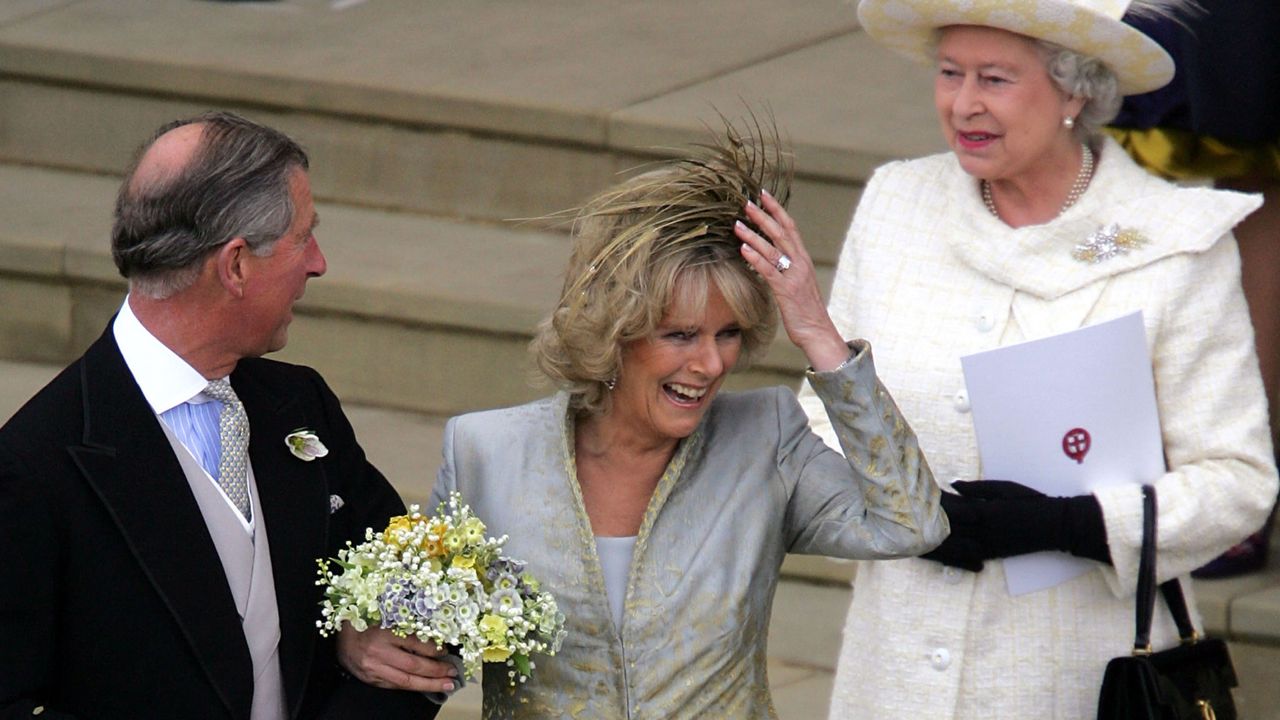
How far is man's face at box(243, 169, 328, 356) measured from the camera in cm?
265

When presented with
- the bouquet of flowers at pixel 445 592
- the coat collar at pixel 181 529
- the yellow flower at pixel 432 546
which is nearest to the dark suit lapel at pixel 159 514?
the coat collar at pixel 181 529

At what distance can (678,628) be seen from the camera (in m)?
2.81

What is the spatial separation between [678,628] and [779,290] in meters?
0.49

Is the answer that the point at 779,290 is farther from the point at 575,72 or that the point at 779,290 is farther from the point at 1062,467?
the point at 575,72

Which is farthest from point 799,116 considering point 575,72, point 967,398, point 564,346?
point 564,346

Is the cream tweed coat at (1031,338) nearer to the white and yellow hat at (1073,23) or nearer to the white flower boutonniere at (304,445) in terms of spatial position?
the white and yellow hat at (1073,23)

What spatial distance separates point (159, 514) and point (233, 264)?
34 cm

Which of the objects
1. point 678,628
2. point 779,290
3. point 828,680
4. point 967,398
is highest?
point 779,290

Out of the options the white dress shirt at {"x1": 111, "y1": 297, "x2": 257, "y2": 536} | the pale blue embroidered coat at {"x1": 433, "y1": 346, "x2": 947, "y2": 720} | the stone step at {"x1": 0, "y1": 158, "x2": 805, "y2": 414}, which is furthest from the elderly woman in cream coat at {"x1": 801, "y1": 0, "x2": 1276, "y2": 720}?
the stone step at {"x1": 0, "y1": 158, "x2": 805, "y2": 414}

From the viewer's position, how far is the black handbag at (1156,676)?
306 centimetres

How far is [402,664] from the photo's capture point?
2701 mm

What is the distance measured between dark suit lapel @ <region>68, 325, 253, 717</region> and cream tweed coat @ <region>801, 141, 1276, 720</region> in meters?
1.10

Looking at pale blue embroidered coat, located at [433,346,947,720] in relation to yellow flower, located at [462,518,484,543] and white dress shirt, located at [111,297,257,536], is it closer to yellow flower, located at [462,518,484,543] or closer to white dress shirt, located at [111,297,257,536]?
yellow flower, located at [462,518,484,543]

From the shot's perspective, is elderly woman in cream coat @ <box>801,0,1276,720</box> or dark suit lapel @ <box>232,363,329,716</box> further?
elderly woman in cream coat @ <box>801,0,1276,720</box>
